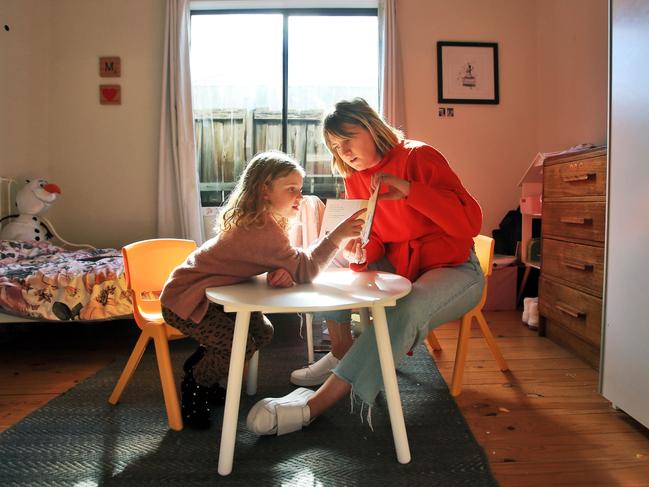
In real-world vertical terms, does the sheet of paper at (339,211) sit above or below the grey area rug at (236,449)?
above

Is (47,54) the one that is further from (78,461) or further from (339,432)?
(339,432)

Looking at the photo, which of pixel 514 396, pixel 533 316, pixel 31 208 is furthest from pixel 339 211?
pixel 31 208

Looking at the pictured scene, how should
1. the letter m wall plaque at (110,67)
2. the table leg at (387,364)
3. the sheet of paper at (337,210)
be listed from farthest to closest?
the letter m wall plaque at (110,67)
the sheet of paper at (337,210)
the table leg at (387,364)

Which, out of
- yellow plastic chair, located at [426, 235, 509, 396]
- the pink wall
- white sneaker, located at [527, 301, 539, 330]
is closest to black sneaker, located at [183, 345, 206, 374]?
yellow plastic chair, located at [426, 235, 509, 396]

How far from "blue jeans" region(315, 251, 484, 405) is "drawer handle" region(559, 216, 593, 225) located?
0.94 m

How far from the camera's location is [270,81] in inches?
143

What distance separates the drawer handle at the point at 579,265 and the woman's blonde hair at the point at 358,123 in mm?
1114

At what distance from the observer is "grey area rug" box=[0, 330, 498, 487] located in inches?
45.9

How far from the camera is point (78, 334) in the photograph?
2.53 metres

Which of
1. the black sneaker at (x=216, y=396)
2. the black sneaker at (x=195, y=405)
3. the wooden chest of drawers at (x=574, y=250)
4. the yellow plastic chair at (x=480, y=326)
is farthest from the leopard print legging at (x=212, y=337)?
the wooden chest of drawers at (x=574, y=250)

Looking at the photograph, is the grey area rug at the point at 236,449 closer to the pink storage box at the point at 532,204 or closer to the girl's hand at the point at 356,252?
the girl's hand at the point at 356,252

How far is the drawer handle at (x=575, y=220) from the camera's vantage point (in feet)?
6.64

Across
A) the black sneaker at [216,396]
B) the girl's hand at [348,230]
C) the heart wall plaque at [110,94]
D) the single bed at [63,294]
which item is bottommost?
the black sneaker at [216,396]

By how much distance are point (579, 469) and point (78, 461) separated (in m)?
1.32
